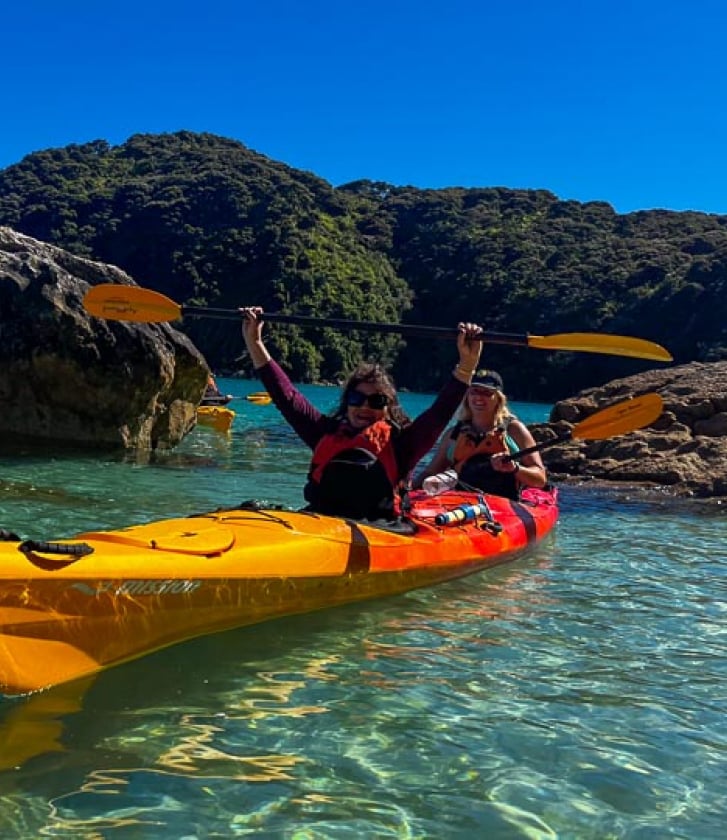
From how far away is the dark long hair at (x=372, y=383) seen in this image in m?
4.84

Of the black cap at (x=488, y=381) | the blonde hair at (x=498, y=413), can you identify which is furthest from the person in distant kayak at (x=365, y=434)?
the blonde hair at (x=498, y=413)

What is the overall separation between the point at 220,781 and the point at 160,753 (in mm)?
265

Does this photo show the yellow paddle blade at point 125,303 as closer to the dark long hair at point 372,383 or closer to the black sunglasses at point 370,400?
the dark long hair at point 372,383

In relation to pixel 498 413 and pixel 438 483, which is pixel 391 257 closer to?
pixel 498 413

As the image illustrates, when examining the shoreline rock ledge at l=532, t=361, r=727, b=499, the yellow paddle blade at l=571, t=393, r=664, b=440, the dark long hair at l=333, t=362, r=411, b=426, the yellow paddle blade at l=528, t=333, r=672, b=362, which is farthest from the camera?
the shoreline rock ledge at l=532, t=361, r=727, b=499

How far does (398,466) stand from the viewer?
488cm

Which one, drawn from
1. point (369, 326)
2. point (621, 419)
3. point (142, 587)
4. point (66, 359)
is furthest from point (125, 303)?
point (621, 419)

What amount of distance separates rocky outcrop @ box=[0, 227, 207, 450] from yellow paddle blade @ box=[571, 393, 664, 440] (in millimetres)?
5978

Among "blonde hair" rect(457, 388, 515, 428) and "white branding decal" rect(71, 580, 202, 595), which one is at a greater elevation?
"blonde hair" rect(457, 388, 515, 428)

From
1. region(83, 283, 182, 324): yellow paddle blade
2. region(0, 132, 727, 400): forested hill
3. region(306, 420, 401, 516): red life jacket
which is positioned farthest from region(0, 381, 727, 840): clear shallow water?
region(0, 132, 727, 400): forested hill

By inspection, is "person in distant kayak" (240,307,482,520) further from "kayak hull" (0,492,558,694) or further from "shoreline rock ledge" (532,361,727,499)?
"shoreline rock ledge" (532,361,727,499)

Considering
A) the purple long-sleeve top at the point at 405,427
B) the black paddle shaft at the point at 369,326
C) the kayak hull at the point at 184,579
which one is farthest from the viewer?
the black paddle shaft at the point at 369,326

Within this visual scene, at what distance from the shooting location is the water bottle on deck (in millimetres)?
6785

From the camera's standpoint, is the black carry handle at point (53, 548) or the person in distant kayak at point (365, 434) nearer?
the black carry handle at point (53, 548)
